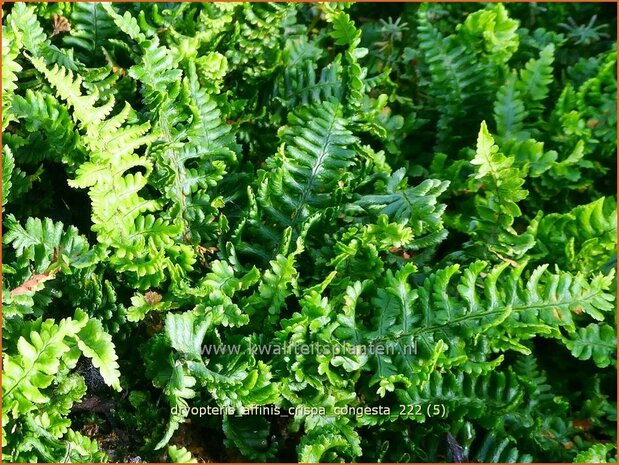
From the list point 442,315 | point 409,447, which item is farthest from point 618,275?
point 409,447

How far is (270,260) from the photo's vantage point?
2572 mm

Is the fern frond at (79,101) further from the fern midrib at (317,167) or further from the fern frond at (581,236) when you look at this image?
the fern frond at (581,236)

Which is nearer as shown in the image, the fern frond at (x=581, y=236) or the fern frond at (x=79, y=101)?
the fern frond at (x=79, y=101)

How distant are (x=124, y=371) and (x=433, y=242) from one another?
51.4 inches

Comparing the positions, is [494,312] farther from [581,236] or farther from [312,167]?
[312,167]

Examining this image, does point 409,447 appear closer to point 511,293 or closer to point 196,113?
point 511,293

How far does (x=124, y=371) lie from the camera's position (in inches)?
101

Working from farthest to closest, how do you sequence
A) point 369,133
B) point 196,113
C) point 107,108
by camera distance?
point 369,133
point 196,113
point 107,108

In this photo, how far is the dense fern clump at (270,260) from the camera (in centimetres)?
231

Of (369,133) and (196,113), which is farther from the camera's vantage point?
(369,133)

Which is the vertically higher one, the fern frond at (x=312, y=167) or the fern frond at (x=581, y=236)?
the fern frond at (x=312, y=167)

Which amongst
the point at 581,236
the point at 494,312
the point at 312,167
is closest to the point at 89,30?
the point at 312,167

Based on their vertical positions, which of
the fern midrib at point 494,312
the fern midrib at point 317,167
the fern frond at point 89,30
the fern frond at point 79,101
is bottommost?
the fern midrib at point 494,312

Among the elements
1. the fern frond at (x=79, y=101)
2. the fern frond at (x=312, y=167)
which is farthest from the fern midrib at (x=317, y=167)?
the fern frond at (x=79, y=101)
